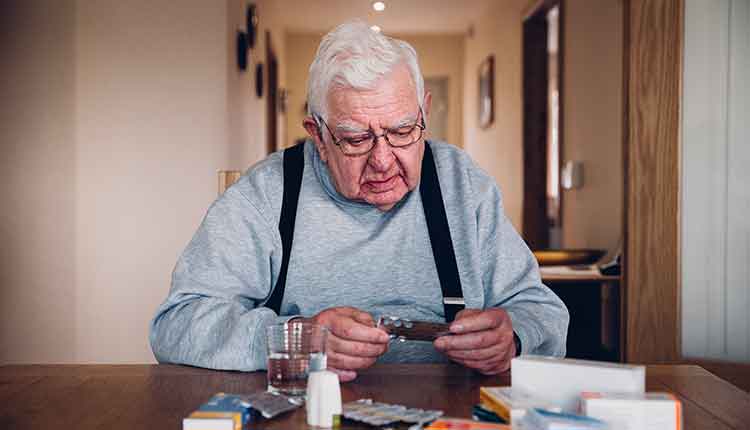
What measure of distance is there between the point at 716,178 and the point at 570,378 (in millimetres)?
1912

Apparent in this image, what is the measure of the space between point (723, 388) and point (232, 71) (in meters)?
3.32

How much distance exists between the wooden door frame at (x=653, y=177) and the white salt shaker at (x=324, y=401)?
199cm

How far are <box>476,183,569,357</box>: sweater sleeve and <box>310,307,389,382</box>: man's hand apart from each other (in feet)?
1.17

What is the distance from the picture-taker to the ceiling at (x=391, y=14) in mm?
7434

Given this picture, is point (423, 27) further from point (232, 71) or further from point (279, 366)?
point (279, 366)

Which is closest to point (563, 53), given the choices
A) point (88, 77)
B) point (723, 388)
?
point (88, 77)

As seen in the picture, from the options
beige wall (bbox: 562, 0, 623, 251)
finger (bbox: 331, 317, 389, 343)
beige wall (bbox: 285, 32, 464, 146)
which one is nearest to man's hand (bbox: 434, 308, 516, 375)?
finger (bbox: 331, 317, 389, 343)

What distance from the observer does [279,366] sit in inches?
46.3

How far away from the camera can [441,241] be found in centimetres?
165

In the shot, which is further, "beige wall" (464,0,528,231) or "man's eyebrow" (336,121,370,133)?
"beige wall" (464,0,528,231)

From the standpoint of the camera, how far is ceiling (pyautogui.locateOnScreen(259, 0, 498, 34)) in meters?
7.43

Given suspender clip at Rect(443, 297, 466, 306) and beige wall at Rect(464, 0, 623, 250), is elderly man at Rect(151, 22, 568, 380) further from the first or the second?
beige wall at Rect(464, 0, 623, 250)

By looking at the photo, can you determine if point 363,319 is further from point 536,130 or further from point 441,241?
point 536,130

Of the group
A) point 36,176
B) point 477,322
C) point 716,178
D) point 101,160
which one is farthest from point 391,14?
point 477,322
